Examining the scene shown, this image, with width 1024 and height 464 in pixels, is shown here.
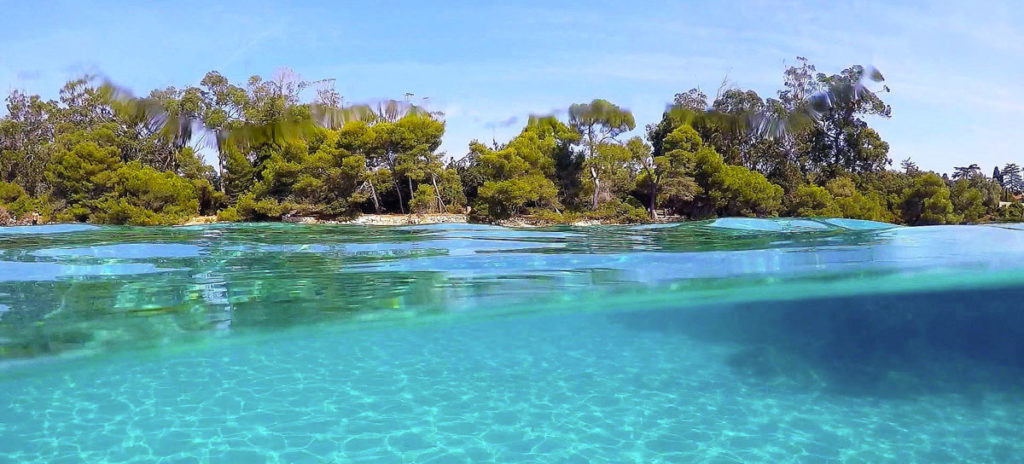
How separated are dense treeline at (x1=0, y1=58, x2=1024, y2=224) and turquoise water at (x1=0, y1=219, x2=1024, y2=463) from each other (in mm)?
11471

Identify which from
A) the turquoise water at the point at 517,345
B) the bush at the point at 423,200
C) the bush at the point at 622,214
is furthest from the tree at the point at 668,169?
the bush at the point at 423,200

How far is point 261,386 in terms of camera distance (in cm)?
1079

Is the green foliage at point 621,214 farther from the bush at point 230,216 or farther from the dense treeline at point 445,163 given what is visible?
the bush at point 230,216

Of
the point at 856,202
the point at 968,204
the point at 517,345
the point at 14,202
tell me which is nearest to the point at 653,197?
the point at 856,202

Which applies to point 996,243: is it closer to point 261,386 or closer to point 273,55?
point 261,386

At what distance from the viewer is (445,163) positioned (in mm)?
39812

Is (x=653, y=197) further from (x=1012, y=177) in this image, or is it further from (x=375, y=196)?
(x=1012, y=177)

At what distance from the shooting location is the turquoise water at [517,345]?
25.9 feet

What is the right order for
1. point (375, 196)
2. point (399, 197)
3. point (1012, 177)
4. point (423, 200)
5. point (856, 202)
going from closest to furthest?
point (423, 200)
point (375, 196)
point (399, 197)
point (856, 202)
point (1012, 177)

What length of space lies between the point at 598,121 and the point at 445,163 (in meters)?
9.85

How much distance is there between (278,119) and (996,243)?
1547 inches

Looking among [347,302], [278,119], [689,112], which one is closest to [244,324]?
[347,302]

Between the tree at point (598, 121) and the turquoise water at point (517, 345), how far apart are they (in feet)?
49.0

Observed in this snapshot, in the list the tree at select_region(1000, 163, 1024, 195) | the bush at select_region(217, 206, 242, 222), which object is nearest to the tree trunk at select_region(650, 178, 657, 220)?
the bush at select_region(217, 206, 242, 222)
